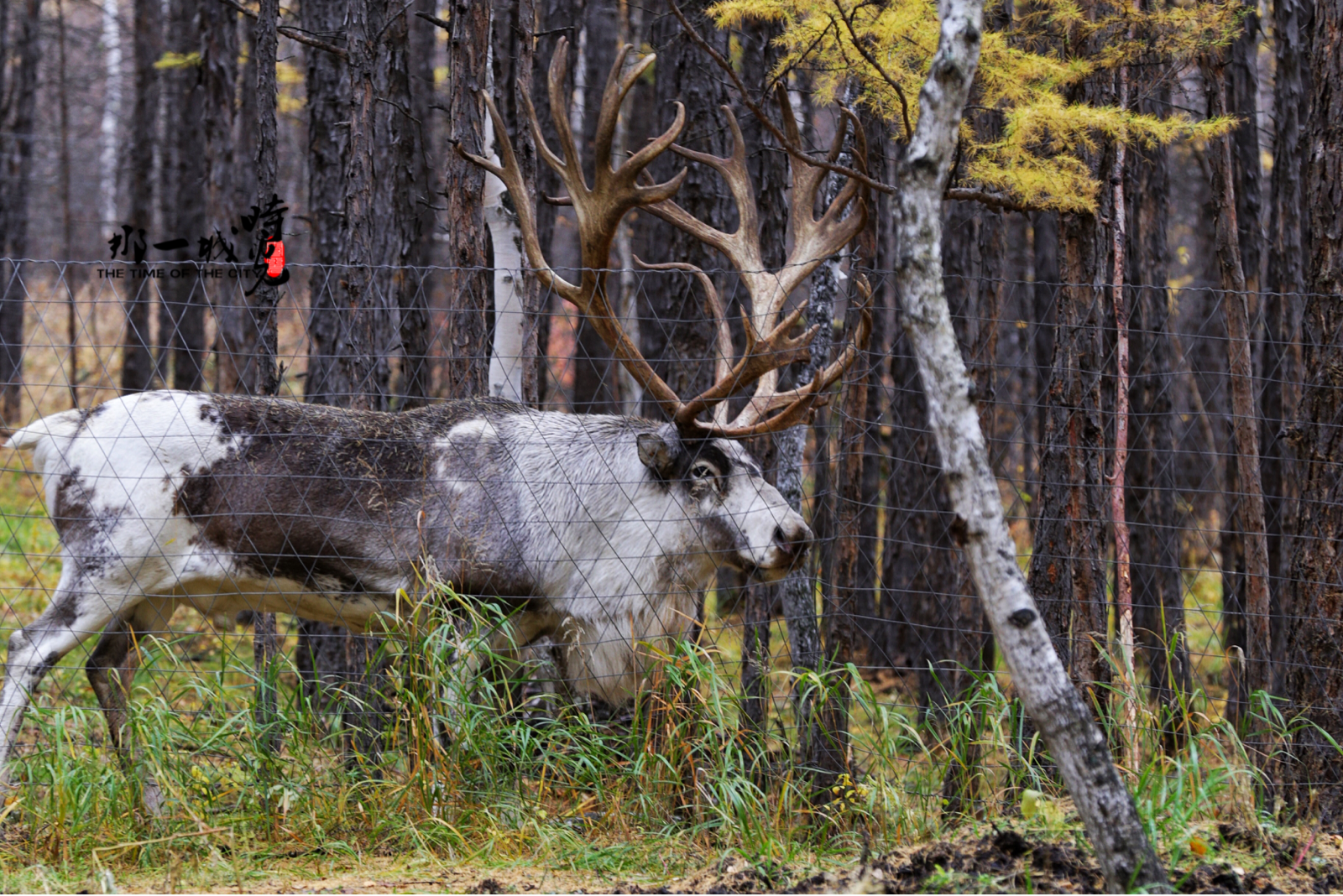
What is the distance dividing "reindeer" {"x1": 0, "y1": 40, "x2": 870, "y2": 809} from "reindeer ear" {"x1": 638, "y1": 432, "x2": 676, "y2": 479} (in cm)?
1

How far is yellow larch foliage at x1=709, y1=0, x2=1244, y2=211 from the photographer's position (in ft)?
16.5

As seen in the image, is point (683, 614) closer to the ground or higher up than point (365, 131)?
closer to the ground

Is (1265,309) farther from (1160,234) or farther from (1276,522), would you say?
(1276,522)

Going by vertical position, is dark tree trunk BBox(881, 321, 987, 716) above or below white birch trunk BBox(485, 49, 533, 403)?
below

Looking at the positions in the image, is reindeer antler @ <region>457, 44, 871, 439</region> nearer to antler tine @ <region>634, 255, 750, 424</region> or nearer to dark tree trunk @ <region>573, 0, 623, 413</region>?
antler tine @ <region>634, 255, 750, 424</region>

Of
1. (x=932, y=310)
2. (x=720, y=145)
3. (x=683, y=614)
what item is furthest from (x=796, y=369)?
(x=932, y=310)

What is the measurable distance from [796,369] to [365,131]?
289 cm

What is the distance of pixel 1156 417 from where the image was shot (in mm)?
10141

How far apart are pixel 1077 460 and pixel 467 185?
3.37 m

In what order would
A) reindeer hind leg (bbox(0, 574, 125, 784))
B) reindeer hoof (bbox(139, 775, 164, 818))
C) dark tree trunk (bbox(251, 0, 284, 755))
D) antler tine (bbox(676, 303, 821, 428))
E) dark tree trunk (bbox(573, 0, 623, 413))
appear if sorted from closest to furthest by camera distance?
reindeer hoof (bbox(139, 775, 164, 818)) → reindeer hind leg (bbox(0, 574, 125, 784)) → antler tine (bbox(676, 303, 821, 428)) → dark tree trunk (bbox(251, 0, 284, 755)) → dark tree trunk (bbox(573, 0, 623, 413))

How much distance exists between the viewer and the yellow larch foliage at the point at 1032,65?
5035 millimetres

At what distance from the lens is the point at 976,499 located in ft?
10.8

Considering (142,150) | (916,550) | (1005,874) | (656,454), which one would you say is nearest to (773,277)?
(656,454)

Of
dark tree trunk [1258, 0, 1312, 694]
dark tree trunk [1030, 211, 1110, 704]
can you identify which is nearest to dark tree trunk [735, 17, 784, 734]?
dark tree trunk [1030, 211, 1110, 704]
